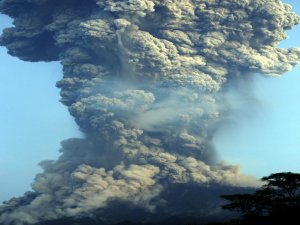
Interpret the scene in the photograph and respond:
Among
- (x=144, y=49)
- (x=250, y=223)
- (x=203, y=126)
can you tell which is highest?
(x=144, y=49)

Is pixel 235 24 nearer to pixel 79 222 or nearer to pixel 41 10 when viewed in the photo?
pixel 41 10

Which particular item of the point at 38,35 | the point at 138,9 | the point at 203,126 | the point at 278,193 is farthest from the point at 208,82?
the point at 278,193

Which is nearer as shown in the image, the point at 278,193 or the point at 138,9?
the point at 278,193

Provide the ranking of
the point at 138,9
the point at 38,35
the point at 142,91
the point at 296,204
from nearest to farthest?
the point at 296,204 → the point at 138,9 → the point at 142,91 → the point at 38,35

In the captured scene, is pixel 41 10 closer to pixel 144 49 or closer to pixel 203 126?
pixel 144 49

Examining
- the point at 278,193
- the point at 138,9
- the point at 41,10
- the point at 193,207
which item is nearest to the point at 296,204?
the point at 278,193

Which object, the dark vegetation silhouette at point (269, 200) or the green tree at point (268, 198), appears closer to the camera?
the dark vegetation silhouette at point (269, 200)

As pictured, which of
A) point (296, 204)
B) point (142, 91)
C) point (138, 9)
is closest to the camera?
point (296, 204)

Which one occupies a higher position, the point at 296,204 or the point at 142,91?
the point at 142,91

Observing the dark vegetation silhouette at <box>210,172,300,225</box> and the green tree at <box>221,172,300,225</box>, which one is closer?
the dark vegetation silhouette at <box>210,172,300,225</box>
